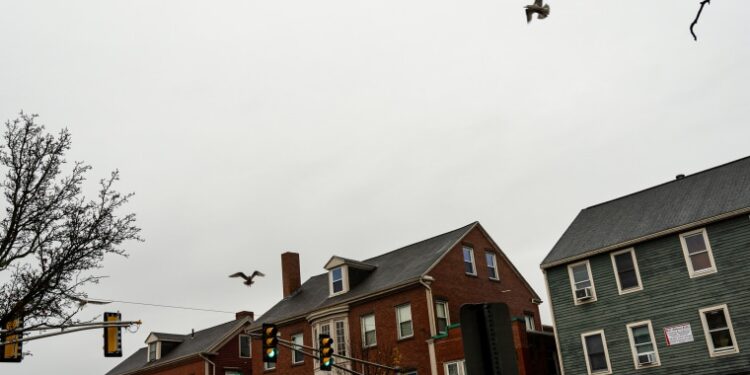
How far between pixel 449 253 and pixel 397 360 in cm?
710

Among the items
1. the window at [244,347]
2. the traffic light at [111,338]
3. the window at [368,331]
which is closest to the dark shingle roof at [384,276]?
the window at [368,331]

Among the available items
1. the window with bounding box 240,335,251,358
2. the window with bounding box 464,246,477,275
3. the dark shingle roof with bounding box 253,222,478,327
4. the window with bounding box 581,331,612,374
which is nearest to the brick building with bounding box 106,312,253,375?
the window with bounding box 240,335,251,358

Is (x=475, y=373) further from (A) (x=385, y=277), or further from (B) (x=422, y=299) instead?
(A) (x=385, y=277)

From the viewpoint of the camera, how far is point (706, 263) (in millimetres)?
29141

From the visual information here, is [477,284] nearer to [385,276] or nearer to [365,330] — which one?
[385,276]

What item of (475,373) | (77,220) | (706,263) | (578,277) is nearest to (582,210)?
(578,277)

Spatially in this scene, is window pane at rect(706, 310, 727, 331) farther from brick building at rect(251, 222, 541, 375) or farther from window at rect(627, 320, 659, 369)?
brick building at rect(251, 222, 541, 375)

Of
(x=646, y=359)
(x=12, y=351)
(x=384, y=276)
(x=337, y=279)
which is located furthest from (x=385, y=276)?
(x=12, y=351)

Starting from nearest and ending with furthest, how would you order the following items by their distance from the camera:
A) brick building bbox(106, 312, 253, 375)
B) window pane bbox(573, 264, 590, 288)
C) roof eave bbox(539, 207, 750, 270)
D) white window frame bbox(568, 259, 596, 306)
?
roof eave bbox(539, 207, 750, 270) < white window frame bbox(568, 259, 596, 306) < window pane bbox(573, 264, 590, 288) < brick building bbox(106, 312, 253, 375)

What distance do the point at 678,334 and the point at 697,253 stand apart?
350cm

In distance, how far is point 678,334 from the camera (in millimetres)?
29109

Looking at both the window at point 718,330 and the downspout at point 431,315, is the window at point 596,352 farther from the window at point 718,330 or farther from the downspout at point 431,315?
the downspout at point 431,315

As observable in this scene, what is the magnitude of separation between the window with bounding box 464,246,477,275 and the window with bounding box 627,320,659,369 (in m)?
12.6

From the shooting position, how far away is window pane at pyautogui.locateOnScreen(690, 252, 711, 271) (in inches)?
1147
